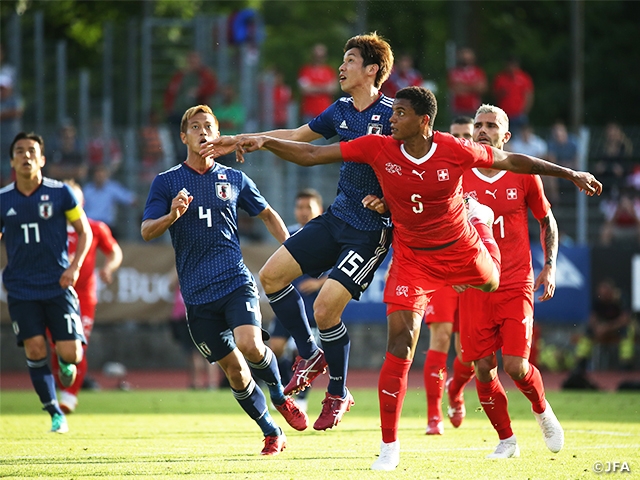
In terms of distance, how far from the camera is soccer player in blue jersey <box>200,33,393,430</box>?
8.23m

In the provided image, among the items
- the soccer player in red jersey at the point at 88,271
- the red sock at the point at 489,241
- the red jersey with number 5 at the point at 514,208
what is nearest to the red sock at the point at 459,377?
the red jersey with number 5 at the point at 514,208

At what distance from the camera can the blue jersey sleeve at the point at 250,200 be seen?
874 centimetres

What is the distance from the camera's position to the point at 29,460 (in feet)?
26.8

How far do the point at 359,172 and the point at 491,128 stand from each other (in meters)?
1.24

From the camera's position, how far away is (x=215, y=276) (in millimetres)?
8391

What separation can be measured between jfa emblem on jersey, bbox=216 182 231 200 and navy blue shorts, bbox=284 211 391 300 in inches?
25.2

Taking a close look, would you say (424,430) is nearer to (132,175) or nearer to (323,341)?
(323,341)

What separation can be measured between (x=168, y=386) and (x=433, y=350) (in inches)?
337

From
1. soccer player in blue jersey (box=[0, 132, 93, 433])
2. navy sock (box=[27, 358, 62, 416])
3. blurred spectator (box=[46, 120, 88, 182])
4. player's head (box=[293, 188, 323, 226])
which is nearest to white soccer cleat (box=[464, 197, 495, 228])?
player's head (box=[293, 188, 323, 226])

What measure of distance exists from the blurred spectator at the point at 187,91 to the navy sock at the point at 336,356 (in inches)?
465

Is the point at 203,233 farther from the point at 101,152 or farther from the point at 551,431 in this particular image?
the point at 101,152

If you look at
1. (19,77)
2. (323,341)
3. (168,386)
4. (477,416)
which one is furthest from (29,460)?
(19,77)

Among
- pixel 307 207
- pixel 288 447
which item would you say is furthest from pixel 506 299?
pixel 307 207

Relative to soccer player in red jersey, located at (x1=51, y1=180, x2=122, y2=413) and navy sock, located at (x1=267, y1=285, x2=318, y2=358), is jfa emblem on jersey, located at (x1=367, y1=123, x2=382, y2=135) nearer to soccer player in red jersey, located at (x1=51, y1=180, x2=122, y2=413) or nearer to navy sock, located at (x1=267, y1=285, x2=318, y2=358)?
navy sock, located at (x1=267, y1=285, x2=318, y2=358)
